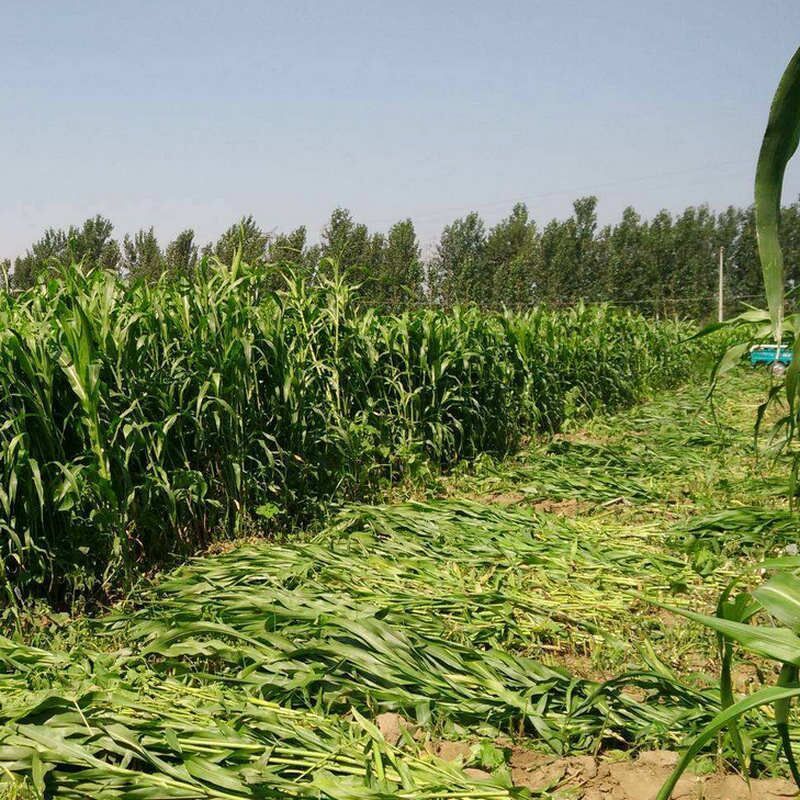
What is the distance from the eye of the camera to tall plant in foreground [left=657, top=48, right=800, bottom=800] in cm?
94

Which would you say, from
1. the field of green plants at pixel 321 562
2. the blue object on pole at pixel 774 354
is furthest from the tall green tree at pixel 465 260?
the field of green plants at pixel 321 562

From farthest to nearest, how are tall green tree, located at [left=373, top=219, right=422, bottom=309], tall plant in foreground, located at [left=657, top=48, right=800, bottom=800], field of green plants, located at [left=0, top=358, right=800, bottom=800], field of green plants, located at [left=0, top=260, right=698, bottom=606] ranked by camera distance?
tall green tree, located at [left=373, top=219, right=422, bottom=309] < field of green plants, located at [left=0, top=260, right=698, bottom=606] < field of green plants, located at [left=0, top=358, right=800, bottom=800] < tall plant in foreground, located at [left=657, top=48, right=800, bottom=800]

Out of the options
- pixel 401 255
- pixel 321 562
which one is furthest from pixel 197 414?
pixel 401 255

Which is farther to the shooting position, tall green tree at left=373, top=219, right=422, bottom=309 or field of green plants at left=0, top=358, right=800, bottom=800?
tall green tree at left=373, top=219, right=422, bottom=309

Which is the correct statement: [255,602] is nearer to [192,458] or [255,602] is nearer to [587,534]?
[192,458]

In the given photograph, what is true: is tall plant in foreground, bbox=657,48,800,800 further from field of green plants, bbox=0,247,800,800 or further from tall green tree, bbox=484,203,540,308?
tall green tree, bbox=484,203,540,308

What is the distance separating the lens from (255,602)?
3330 mm

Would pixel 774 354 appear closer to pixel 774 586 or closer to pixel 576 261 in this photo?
pixel 774 586

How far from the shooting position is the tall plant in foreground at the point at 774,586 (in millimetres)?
936

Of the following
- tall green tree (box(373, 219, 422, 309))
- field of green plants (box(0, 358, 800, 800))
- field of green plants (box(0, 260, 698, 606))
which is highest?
tall green tree (box(373, 219, 422, 309))

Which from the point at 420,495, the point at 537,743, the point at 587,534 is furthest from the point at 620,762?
the point at 420,495

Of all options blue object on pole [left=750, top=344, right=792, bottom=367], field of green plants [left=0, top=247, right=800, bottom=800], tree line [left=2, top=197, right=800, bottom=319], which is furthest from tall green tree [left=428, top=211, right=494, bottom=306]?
field of green plants [left=0, top=247, right=800, bottom=800]

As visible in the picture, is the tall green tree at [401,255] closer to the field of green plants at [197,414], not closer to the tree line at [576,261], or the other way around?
the tree line at [576,261]

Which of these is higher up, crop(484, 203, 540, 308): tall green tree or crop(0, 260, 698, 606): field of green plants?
crop(484, 203, 540, 308): tall green tree
